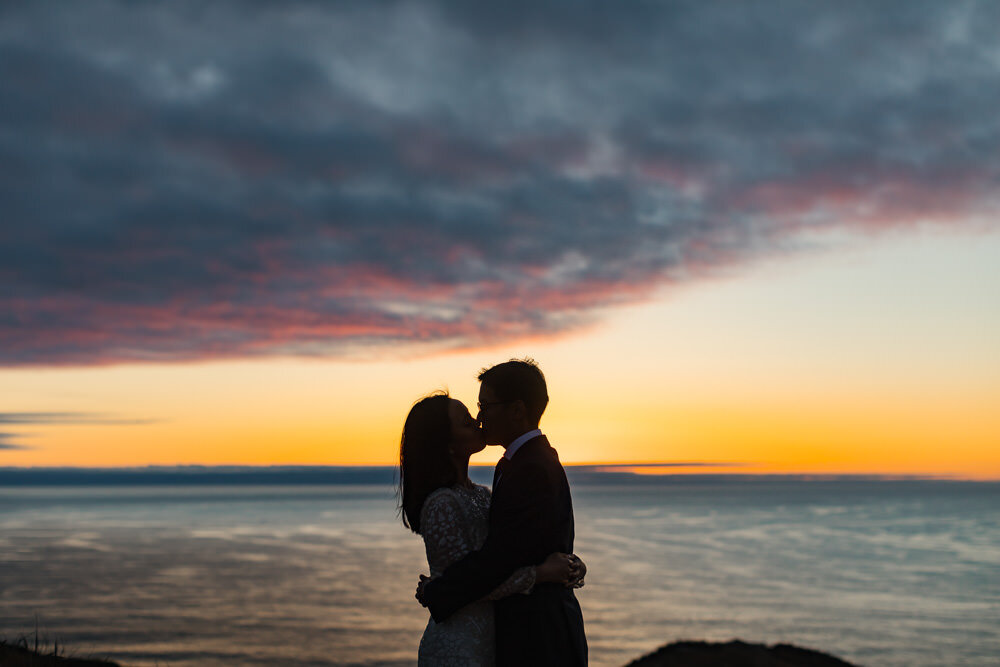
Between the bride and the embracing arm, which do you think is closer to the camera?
the embracing arm

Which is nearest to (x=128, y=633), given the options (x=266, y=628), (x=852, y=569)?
(x=266, y=628)

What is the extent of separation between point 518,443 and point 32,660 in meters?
9.02

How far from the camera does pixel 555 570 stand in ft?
14.2

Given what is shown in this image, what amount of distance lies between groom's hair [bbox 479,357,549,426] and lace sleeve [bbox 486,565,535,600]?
812 mm

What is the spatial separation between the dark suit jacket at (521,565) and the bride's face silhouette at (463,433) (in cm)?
32

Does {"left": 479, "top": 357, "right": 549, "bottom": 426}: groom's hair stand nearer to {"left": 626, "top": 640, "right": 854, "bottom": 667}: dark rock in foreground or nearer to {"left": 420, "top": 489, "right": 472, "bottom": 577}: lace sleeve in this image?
{"left": 420, "top": 489, "right": 472, "bottom": 577}: lace sleeve

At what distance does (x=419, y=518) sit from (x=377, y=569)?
42.4 meters

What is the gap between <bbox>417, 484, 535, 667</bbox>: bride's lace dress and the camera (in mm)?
4414

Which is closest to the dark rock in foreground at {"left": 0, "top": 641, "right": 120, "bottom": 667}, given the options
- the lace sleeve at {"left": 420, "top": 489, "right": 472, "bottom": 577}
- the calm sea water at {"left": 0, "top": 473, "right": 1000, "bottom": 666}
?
the lace sleeve at {"left": 420, "top": 489, "right": 472, "bottom": 577}

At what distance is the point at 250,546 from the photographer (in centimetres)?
6128

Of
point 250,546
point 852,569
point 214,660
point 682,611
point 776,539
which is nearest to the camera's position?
point 214,660

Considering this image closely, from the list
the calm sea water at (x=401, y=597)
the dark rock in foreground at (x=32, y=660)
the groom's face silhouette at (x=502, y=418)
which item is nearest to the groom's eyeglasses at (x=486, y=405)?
the groom's face silhouette at (x=502, y=418)

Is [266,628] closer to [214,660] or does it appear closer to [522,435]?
[214,660]

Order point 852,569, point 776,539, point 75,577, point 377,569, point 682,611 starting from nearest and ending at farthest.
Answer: point 682,611 < point 75,577 < point 377,569 < point 852,569 < point 776,539
